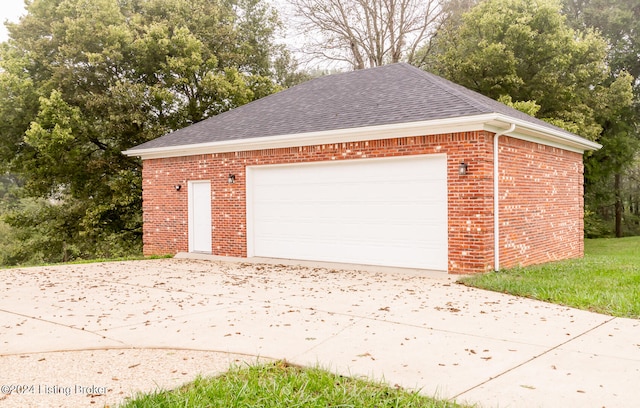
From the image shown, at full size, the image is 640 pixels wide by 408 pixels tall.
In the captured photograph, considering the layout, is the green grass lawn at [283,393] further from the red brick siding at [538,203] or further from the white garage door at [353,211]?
the red brick siding at [538,203]

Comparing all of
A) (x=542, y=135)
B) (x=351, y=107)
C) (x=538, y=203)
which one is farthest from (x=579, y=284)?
(x=351, y=107)

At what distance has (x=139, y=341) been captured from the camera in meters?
5.05

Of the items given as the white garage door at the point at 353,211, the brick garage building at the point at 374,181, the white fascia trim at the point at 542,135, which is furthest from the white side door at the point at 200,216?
the white fascia trim at the point at 542,135

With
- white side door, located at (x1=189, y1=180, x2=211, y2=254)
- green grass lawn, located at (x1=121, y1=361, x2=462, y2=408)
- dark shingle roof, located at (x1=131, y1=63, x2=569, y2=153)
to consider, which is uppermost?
dark shingle roof, located at (x1=131, y1=63, x2=569, y2=153)

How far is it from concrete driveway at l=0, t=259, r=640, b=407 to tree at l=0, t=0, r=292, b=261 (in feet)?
37.5

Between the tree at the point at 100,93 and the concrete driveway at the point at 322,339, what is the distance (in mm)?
11444

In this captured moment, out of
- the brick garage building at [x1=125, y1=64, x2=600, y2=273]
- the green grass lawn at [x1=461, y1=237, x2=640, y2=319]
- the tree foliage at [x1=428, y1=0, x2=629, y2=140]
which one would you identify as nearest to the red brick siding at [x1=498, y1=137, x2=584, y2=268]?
the brick garage building at [x1=125, y1=64, x2=600, y2=273]

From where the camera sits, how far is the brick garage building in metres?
9.38

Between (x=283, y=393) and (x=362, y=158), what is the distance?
24.3 feet

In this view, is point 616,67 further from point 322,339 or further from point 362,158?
point 322,339

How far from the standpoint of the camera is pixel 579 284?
25.7 feet

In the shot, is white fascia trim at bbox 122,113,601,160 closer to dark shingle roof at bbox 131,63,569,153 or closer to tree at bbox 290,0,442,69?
dark shingle roof at bbox 131,63,569,153

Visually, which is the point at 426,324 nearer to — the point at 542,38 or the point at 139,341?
the point at 139,341

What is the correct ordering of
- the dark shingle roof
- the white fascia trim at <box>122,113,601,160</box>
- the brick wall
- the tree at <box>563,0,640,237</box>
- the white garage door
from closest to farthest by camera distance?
the white fascia trim at <box>122,113,601,160</box> < the brick wall < the white garage door < the dark shingle roof < the tree at <box>563,0,640,237</box>
